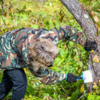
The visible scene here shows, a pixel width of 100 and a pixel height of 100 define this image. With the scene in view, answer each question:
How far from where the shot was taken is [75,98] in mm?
2188

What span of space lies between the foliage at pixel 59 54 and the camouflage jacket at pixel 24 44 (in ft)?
0.54

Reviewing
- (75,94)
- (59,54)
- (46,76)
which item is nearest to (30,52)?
(46,76)

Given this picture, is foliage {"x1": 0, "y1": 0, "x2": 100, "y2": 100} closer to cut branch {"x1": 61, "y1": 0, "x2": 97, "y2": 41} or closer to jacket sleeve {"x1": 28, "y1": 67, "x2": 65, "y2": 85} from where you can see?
cut branch {"x1": 61, "y1": 0, "x2": 97, "y2": 41}

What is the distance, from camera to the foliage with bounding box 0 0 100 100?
6.88ft

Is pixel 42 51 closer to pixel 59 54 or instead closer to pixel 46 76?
pixel 46 76

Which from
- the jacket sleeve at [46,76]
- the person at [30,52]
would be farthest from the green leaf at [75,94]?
the jacket sleeve at [46,76]

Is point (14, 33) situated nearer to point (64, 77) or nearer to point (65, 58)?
point (64, 77)

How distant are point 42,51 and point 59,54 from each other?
74.9 inches

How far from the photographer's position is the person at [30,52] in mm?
1541

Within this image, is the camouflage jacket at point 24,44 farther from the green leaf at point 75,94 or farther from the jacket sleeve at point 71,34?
the green leaf at point 75,94

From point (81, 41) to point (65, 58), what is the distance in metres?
Answer: 1.25

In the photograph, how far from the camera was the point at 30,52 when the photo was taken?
5.15ft

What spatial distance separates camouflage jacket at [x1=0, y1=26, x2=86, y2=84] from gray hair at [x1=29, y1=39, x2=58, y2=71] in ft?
0.32

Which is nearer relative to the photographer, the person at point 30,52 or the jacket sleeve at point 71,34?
the person at point 30,52
